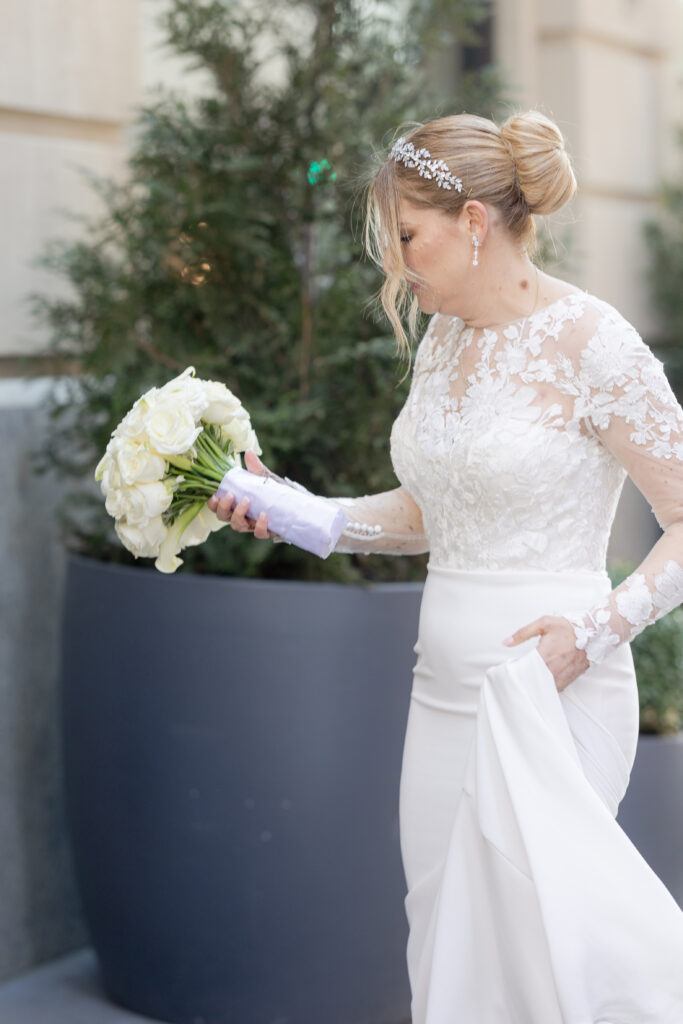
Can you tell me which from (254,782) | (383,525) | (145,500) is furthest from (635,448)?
(254,782)

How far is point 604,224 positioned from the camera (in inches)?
233

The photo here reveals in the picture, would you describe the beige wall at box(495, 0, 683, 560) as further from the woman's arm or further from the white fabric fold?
the white fabric fold

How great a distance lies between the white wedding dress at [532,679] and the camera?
6.44ft

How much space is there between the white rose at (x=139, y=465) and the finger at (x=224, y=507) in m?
0.11

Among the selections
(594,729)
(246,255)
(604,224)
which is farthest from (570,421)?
(604,224)

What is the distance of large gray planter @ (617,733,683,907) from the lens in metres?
3.75

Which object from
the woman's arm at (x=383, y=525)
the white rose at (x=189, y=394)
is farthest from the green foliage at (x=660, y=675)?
the white rose at (x=189, y=394)

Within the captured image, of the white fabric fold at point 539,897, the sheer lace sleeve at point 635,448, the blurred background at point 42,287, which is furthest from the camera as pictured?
the blurred background at point 42,287

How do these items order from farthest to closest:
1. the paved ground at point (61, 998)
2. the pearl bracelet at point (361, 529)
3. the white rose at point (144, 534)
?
1. the paved ground at point (61, 998)
2. the pearl bracelet at point (361, 529)
3. the white rose at point (144, 534)

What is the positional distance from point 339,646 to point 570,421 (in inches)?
42.4

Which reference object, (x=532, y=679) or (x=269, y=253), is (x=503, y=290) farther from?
(x=269, y=253)

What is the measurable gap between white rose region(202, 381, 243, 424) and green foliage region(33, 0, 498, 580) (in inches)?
36.4

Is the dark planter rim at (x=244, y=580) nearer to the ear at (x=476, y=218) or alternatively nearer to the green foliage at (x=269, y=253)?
the green foliage at (x=269, y=253)

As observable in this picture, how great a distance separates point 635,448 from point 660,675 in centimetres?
194
